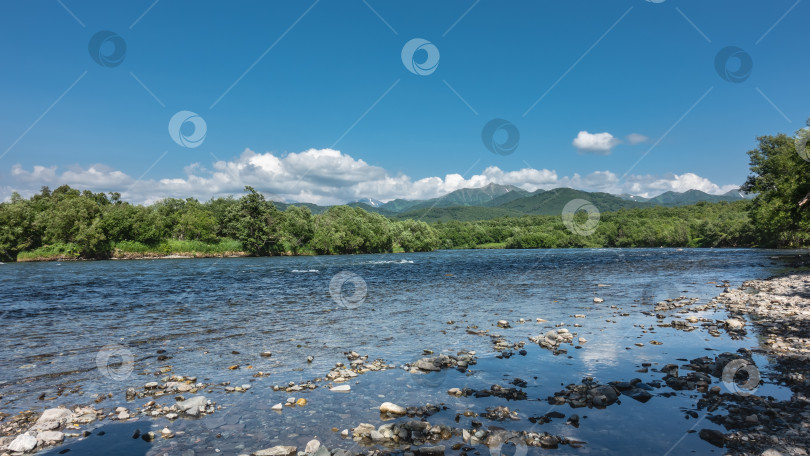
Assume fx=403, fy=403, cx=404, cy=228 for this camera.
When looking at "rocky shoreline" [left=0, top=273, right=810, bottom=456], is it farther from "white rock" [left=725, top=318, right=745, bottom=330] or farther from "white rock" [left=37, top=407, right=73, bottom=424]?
"white rock" [left=725, top=318, right=745, bottom=330]

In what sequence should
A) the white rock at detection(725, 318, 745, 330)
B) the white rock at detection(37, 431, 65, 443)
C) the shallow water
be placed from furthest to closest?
1. the white rock at detection(725, 318, 745, 330)
2. the shallow water
3. the white rock at detection(37, 431, 65, 443)

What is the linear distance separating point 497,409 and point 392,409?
2503 mm

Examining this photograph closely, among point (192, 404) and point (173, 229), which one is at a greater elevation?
point (173, 229)

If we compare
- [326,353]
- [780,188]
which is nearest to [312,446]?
[326,353]

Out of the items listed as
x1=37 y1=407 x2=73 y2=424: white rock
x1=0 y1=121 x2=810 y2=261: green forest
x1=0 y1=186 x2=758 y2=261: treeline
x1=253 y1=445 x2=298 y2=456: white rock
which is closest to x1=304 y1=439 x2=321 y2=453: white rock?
x1=253 y1=445 x2=298 y2=456: white rock

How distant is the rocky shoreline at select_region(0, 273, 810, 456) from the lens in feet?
25.8

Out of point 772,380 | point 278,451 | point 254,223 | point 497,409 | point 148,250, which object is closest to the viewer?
point 278,451

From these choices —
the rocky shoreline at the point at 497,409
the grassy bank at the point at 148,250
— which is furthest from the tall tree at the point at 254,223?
the rocky shoreline at the point at 497,409

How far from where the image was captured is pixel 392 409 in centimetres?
966

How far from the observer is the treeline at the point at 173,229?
306 feet

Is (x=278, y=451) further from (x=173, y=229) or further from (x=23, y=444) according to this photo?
(x=173, y=229)

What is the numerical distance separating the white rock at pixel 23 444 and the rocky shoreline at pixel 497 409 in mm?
16

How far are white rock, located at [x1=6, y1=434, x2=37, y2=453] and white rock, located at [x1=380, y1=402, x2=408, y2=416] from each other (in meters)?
7.04

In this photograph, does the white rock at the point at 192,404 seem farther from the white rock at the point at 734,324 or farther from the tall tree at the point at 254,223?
the tall tree at the point at 254,223
